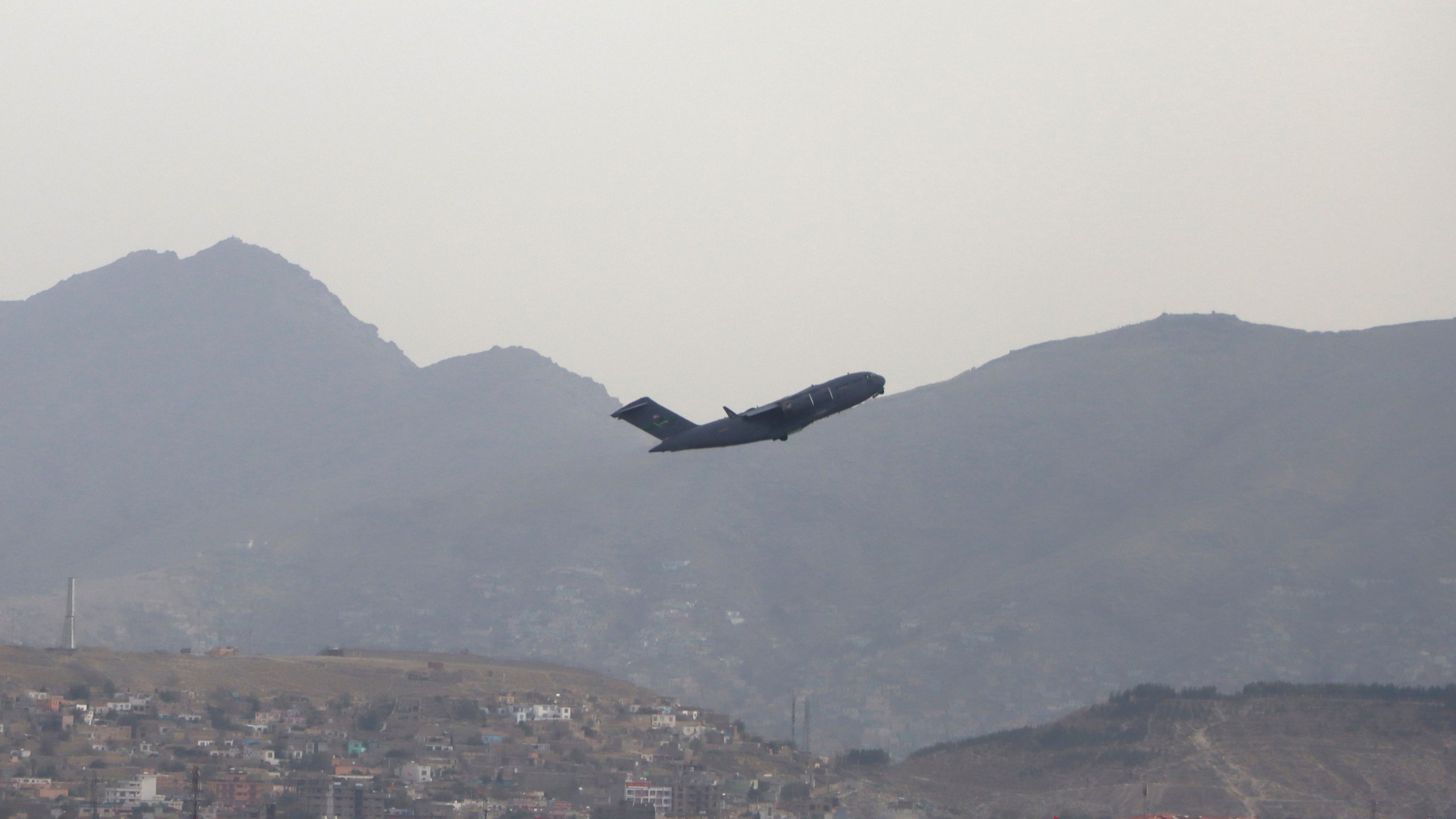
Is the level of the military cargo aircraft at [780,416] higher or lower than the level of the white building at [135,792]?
higher

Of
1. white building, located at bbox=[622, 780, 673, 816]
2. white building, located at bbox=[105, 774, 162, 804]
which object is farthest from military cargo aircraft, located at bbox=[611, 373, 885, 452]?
white building, located at bbox=[105, 774, 162, 804]

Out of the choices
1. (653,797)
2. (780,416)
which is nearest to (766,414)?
(780,416)

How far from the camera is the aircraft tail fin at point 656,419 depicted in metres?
108

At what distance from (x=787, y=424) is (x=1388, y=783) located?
12055 centimetres

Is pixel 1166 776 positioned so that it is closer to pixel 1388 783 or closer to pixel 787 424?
pixel 1388 783

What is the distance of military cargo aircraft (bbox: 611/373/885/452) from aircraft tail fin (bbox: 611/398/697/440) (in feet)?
3.54

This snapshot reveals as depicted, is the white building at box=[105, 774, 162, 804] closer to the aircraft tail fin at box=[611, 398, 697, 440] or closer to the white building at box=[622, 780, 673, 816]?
the white building at box=[622, 780, 673, 816]

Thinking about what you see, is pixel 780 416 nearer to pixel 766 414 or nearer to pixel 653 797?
pixel 766 414

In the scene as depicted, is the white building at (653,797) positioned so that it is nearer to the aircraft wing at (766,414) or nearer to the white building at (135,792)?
the white building at (135,792)

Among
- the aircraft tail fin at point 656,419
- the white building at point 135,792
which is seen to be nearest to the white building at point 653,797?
the white building at point 135,792

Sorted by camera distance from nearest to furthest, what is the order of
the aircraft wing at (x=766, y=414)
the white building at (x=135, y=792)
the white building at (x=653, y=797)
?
1. the aircraft wing at (x=766, y=414)
2. the white building at (x=135, y=792)
3. the white building at (x=653, y=797)

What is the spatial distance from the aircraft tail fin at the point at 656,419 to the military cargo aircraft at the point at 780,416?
108 centimetres

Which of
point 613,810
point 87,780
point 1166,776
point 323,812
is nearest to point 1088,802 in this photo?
point 1166,776

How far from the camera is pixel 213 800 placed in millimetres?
189750
